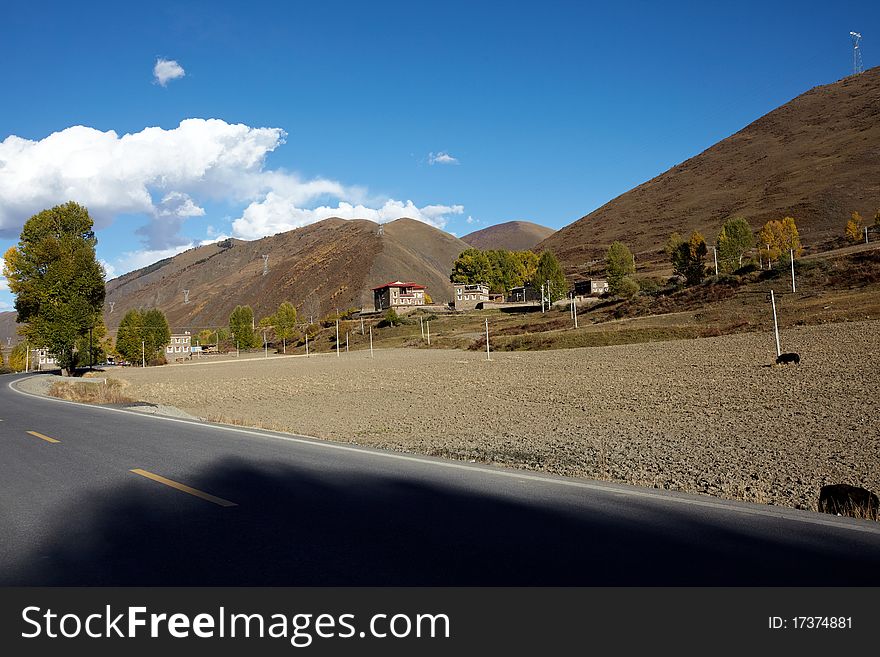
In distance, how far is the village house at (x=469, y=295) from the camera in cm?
13262

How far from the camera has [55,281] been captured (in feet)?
171

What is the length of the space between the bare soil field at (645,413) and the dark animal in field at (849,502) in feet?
1.69

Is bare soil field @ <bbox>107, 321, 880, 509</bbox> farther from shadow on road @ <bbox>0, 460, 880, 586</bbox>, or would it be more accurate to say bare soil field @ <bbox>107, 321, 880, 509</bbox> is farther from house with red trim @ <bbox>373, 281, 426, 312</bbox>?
house with red trim @ <bbox>373, 281, 426, 312</bbox>

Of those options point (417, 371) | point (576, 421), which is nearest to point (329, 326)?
point (417, 371)

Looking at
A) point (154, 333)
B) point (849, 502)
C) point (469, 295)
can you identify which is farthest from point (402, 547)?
point (469, 295)

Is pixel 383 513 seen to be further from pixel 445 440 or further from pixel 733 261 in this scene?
pixel 733 261

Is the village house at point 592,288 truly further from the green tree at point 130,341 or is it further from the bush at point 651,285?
the green tree at point 130,341

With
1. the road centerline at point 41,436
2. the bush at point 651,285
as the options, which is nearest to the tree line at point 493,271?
the bush at point 651,285

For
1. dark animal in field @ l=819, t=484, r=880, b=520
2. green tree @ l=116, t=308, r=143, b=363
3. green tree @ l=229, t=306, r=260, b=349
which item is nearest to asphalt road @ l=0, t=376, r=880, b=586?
dark animal in field @ l=819, t=484, r=880, b=520

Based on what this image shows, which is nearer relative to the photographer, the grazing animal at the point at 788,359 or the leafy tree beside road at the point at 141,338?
the grazing animal at the point at 788,359

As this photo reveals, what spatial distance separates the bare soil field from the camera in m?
10.5

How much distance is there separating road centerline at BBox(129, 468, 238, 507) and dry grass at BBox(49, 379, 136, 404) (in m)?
20.0

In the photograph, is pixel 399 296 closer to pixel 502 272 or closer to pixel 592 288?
pixel 502 272

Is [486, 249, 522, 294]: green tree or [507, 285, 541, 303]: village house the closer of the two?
[507, 285, 541, 303]: village house
